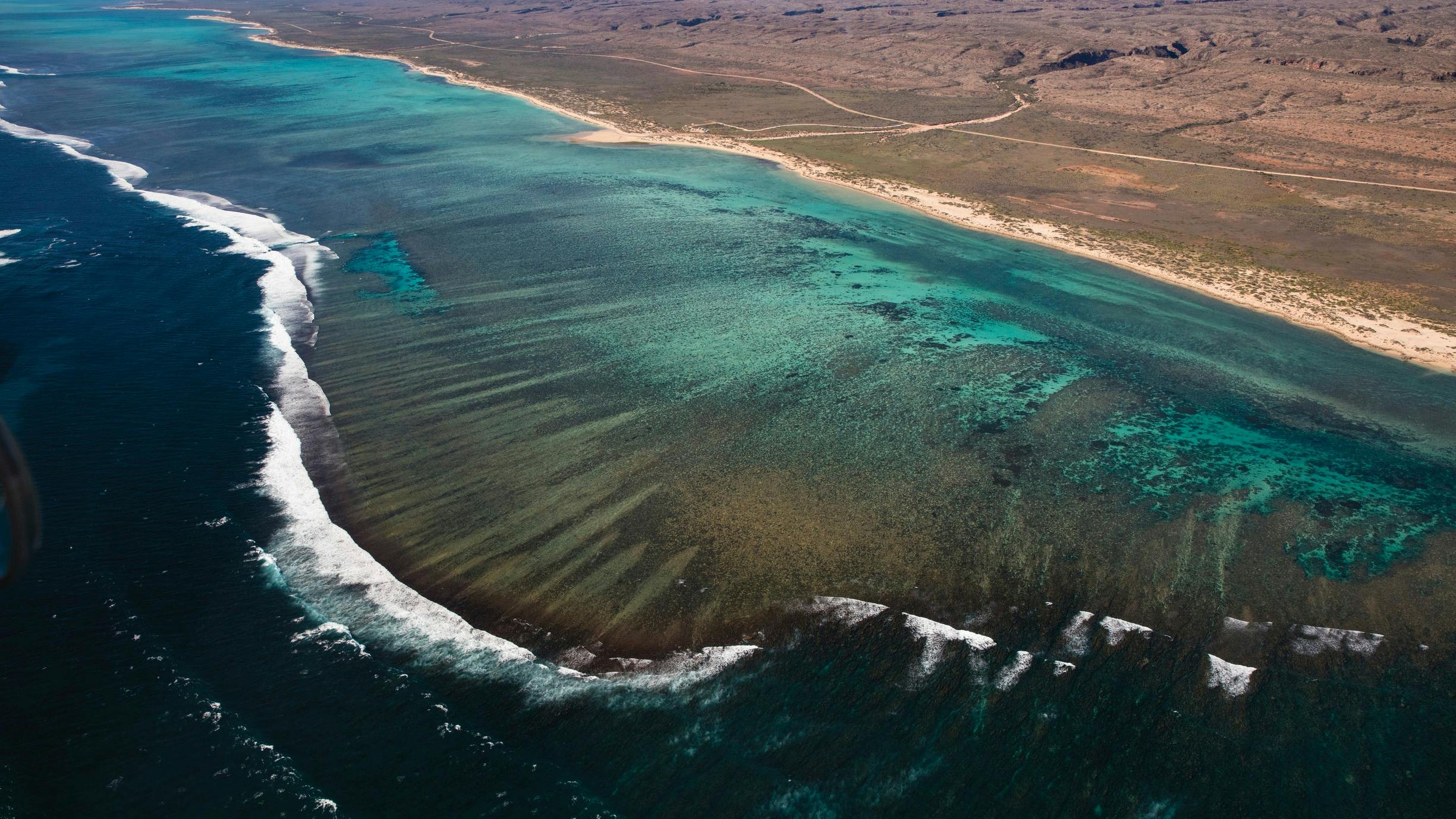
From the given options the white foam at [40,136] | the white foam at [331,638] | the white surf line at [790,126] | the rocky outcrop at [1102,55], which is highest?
the rocky outcrop at [1102,55]

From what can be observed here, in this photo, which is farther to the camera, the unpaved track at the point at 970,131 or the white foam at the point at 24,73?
the white foam at the point at 24,73

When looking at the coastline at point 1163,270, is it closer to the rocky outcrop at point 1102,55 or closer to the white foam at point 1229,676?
the white foam at point 1229,676

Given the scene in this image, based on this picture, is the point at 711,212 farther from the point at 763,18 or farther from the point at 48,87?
the point at 763,18

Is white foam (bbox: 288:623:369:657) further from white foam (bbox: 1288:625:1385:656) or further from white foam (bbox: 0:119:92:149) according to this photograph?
white foam (bbox: 0:119:92:149)

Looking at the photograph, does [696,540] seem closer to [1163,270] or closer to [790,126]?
[1163,270]

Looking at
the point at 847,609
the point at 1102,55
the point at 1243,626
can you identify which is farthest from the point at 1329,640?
the point at 1102,55

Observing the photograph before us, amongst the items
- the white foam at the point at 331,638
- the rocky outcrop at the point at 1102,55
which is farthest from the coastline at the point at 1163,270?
the rocky outcrop at the point at 1102,55

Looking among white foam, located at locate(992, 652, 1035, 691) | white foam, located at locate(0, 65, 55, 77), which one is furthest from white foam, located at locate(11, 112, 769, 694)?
white foam, located at locate(0, 65, 55, 77)
